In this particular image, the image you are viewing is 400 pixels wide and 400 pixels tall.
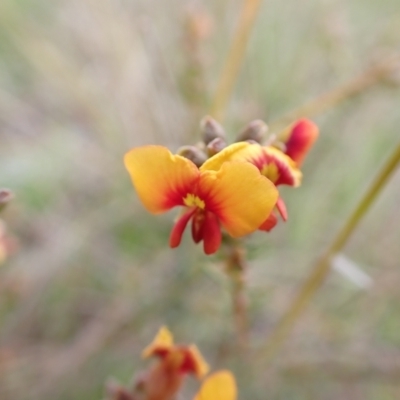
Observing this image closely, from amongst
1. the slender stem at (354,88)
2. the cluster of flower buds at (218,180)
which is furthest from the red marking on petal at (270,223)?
the slender stem at (354,88)

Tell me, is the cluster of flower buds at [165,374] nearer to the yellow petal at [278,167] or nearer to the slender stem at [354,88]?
the yellow petal at [278,167]

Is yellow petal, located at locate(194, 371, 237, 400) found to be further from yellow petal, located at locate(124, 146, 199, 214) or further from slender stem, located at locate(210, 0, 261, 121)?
slender stem, located at locate(210, 0, 261, 121)

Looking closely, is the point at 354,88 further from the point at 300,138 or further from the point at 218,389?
the point at 218,389

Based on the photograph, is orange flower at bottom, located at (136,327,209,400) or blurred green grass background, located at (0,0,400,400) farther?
blurred green grass background, located at (0,0,400,400)

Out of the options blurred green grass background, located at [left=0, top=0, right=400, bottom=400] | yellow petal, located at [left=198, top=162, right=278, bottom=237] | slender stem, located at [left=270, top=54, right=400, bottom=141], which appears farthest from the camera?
blurred green grass background, located at [left=0, top=0, right=400, bottom=400]

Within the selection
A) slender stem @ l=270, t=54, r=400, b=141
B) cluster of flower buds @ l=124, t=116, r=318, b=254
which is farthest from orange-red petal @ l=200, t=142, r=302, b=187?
slender stem @ l=270, t=54, r=400, b=141

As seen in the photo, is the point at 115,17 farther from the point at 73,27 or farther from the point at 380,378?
the point at 380,378

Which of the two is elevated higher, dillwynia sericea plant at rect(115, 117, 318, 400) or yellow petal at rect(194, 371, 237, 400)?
dillwynia sericea plant at rect(115, 117, 318, 400)
